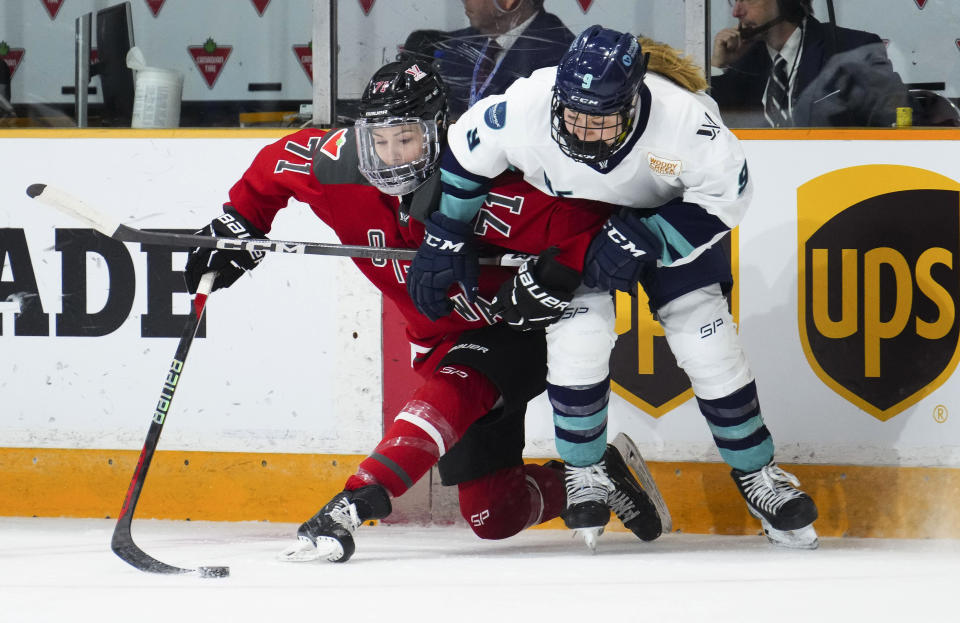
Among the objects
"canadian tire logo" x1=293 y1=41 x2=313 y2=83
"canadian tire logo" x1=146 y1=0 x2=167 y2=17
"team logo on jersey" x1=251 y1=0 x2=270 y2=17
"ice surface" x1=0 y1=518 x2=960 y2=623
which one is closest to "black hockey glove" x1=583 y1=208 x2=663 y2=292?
"ice surface" x1=0 y1=518 x2=960 y2=623

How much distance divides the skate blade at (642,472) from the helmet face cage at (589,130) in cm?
83

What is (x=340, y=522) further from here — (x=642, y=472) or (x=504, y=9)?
(x=504, y=9)

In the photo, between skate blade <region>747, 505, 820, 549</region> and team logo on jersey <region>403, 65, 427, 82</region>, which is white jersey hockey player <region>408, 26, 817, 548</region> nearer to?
skate blade <region>747, 505, 820, 549</region>

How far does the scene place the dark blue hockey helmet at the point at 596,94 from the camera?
6.67 feet

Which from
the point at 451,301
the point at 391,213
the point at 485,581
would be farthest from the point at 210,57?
the point at 485,581

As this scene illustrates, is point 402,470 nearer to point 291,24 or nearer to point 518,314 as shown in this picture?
point 518,314

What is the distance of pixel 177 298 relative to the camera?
9.64 ft

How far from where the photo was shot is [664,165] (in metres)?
2.15

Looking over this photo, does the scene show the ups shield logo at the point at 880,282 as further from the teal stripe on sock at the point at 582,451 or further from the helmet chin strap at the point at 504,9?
the helmet chin strap at the point at 504,9

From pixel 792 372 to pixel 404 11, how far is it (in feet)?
4.55

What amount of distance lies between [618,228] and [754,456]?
2.06 ft

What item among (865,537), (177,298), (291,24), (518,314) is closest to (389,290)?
(518,314)

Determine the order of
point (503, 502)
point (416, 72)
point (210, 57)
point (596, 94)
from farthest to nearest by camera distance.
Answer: point (210, 57) → point (503, 502) → point (416, 72) → point (596, 94)

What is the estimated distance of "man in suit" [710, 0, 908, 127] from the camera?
2785mm
